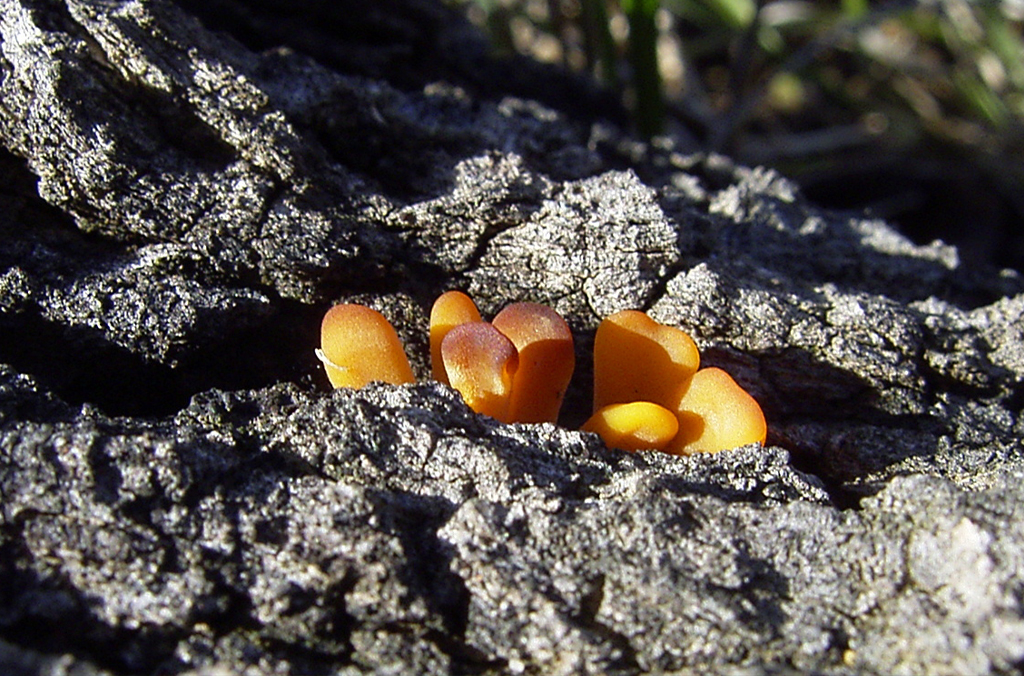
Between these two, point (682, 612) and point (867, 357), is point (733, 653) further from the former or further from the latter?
point (867, 357)

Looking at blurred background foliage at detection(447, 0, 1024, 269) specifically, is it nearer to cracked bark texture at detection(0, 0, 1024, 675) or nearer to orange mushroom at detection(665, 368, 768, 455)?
cracked bark texture at detection(0, 0, 1024, 675)

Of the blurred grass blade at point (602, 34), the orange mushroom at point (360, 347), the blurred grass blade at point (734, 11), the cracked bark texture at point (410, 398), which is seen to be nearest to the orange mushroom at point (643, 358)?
the cracked bark texture at point (410, 398)

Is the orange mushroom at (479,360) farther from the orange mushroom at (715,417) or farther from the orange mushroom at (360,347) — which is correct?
the orange mushroom at (715,417)

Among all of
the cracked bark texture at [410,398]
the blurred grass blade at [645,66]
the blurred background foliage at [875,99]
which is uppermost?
the blurred background foliage at [875,99]

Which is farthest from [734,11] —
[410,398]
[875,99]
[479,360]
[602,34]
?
[410,398]

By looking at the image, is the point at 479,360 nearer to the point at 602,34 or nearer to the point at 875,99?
the point at 602,34

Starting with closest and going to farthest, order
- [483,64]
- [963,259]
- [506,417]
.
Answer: [506,417]
[963,259]
[483,64]

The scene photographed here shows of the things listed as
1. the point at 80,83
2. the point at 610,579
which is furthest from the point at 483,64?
the point at 610,579

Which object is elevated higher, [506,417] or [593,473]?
[506,417]

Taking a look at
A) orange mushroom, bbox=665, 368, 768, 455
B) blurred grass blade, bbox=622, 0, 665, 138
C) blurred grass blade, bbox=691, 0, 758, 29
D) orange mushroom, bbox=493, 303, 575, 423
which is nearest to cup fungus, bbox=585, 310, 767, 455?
orange mushroom, bbox=665, 368, 768, 455
